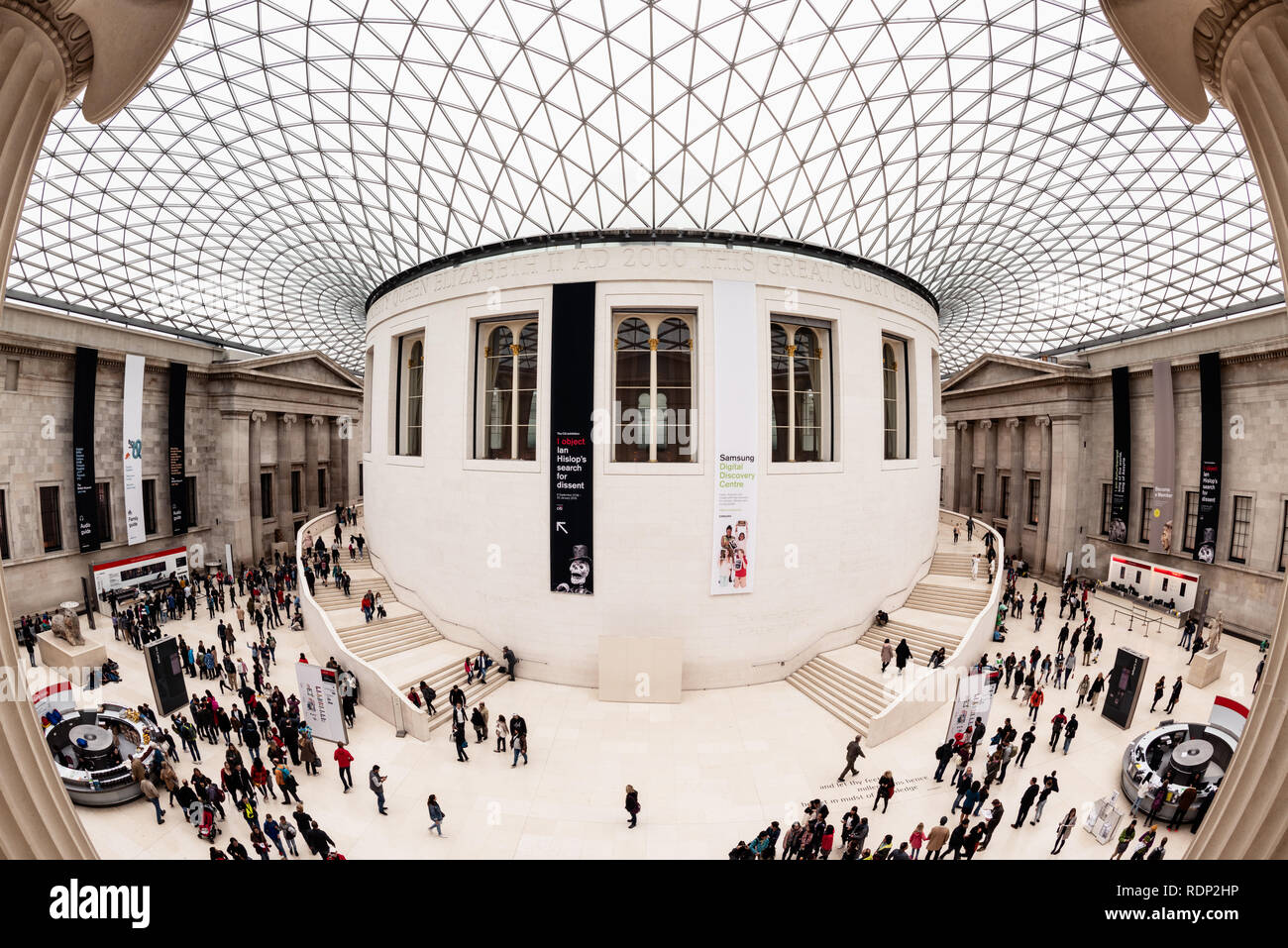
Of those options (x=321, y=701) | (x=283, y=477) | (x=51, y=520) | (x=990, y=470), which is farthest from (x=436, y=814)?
(x=990, y=470)

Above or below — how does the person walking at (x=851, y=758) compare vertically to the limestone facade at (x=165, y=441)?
below

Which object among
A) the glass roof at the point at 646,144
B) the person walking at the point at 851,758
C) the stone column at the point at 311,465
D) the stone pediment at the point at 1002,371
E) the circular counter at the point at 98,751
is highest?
the glass roof at the point at 646,144

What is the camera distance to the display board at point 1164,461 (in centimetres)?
2630

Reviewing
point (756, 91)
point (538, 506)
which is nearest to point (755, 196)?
point (756, 91)

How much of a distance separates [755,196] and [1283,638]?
25.1 metres

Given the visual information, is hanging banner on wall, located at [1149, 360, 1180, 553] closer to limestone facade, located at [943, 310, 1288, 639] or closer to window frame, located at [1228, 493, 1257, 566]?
limestone facade, located at [943, 310, 1288, 639]

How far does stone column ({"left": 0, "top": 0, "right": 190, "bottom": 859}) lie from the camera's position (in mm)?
3346

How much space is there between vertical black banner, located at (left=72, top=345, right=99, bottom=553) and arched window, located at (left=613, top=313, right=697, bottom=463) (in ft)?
84.1

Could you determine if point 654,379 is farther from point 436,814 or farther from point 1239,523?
point 1239,523

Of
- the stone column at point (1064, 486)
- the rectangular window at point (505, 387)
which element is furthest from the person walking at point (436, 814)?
the stone column at point (1064, 486)

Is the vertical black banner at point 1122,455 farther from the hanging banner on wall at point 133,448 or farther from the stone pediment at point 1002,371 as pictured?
the hanging banner on wall at point 133,448

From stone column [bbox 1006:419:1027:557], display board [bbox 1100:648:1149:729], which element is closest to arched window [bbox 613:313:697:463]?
display board [bbox 1100:648:1149:729]

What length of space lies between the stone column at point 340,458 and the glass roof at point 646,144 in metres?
13.4
